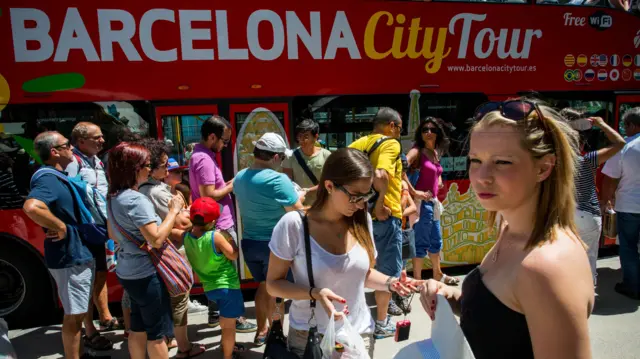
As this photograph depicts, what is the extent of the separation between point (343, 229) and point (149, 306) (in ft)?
5.02

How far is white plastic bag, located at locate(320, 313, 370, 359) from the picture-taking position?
1739mm

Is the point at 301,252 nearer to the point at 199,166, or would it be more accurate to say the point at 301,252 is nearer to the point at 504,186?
the point at 504,186

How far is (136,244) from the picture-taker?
9.23 feet

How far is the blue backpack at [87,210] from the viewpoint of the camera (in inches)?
134

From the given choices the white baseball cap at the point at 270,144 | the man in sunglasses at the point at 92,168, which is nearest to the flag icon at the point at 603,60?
the white baseball cap at the point at 270,144

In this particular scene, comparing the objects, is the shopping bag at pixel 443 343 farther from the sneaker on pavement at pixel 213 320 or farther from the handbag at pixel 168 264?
the sneaker on pavement at pixel 213 320

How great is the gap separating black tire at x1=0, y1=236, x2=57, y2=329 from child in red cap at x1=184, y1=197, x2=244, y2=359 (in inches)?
85.6

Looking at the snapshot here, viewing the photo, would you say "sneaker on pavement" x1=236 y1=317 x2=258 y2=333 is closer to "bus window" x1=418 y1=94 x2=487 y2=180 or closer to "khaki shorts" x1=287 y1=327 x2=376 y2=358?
"khaki shorts" x1=287 y1=327 x2=376 y2=358

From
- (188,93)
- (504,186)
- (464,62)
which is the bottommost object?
(504,186)

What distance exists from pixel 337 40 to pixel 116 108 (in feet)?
8.07

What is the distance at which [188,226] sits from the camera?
354 centimetres

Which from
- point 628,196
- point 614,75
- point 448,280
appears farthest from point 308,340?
point 614,75

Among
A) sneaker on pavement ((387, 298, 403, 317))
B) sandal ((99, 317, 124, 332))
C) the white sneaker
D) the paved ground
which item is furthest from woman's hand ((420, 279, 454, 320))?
sandal ((99, 317, 124, 332))

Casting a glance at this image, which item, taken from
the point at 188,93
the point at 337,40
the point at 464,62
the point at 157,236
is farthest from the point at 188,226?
the point at 464,62
